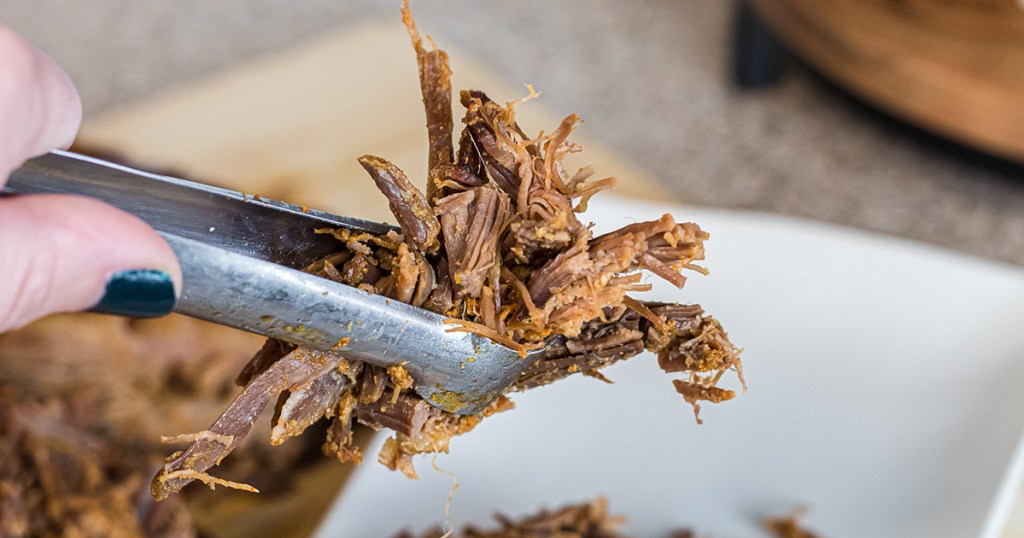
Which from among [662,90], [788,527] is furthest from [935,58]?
[788,527]

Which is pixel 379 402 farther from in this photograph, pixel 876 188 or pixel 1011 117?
pixel 876 188

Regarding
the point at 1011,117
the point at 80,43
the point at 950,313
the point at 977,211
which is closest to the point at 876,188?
the point at 977,211

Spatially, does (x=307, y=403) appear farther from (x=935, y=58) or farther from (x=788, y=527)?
(x=935, y=58)

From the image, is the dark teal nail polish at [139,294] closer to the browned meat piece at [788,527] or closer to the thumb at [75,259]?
the thumb at [75,259]

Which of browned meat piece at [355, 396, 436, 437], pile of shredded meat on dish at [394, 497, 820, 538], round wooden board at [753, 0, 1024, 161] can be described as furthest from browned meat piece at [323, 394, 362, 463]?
round wooden board at [753, 0, 1024, 161]

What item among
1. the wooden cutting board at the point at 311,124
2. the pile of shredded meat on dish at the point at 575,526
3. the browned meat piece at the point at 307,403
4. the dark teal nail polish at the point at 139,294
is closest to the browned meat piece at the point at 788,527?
the pile of shredded meat on dish at the point at 575,526

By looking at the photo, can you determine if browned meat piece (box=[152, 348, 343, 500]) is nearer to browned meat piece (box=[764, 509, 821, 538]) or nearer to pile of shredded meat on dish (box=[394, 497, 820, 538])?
pile of shredded meat on dish (box=[394, 497, 820, 538])
